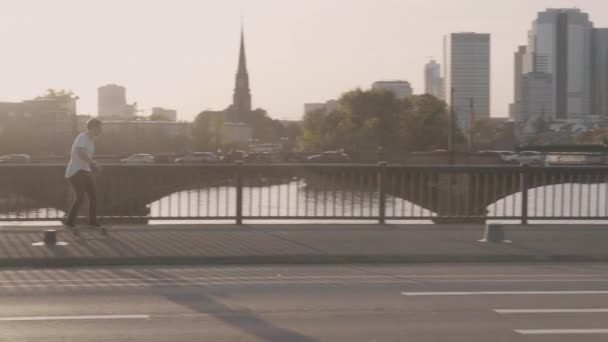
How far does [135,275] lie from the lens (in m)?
12.2

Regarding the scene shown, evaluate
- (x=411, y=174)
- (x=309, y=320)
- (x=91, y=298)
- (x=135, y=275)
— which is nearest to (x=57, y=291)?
(x=91, y=298)

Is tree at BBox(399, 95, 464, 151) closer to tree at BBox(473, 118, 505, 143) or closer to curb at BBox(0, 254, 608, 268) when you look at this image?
tree at BBox(473, 118, 505, 143)

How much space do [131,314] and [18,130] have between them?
7532 cm

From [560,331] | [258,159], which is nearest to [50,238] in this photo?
[560,331]

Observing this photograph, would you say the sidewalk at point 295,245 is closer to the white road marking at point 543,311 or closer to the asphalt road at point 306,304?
the asphalt road at point 306,304

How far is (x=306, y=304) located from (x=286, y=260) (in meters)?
3.63

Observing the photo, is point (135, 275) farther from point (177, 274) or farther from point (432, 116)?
point (432, 116)

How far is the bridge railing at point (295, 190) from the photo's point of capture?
17281mm

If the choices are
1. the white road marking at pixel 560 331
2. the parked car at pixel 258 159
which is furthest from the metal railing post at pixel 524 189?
the parked car at pixel 258 159

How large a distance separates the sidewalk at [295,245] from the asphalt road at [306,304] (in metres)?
0.53

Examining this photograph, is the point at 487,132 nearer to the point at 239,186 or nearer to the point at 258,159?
the point at 258,159

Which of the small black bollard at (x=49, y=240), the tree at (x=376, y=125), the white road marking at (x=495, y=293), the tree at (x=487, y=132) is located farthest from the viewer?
the tree at (x=487, y=132)

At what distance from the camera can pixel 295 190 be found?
1861cm

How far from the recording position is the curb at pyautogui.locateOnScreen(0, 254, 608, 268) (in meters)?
13.0
